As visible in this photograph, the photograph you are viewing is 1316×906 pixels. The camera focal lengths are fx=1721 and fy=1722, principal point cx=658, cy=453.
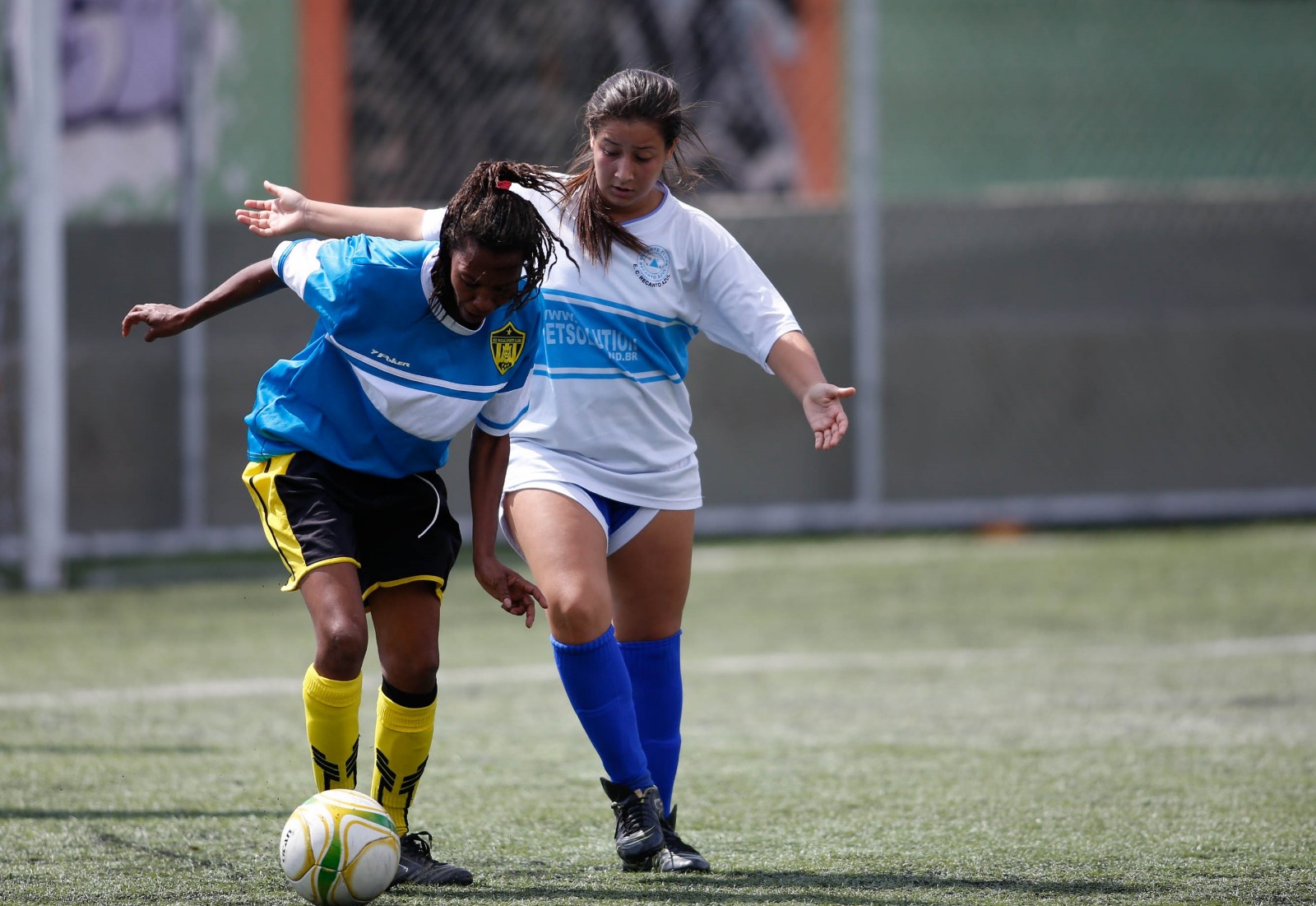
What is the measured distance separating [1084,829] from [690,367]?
6.36m

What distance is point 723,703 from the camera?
20.6 ft

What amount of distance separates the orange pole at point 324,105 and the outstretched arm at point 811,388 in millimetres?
7911

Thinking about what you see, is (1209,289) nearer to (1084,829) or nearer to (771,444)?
(771,444)

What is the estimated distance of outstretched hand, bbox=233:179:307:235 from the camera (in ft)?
13.0

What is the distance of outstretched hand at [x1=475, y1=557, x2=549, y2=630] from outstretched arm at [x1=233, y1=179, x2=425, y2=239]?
31.1 inches

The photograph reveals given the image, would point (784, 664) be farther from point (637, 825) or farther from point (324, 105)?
point (324, 105)

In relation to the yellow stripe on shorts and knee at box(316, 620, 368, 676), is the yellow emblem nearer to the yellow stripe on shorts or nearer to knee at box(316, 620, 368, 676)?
the yellow stripe on shorts

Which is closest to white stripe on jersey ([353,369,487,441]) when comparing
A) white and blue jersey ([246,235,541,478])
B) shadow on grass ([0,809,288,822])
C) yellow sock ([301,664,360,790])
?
white and blue jersey ([246,235,541,478])

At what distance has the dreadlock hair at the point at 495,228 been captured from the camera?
3492mm

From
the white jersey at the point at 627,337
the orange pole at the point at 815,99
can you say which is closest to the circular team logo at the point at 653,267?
the white jersey at the point at 627,337


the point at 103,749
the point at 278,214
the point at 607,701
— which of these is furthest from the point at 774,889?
the point at 103,749

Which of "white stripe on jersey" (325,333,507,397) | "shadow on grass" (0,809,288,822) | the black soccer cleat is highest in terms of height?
"white stripe on jersey" (325,333,507,397)

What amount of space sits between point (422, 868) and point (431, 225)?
1440mm

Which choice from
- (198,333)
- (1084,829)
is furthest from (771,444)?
(1084,829)
